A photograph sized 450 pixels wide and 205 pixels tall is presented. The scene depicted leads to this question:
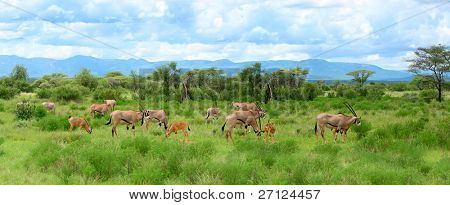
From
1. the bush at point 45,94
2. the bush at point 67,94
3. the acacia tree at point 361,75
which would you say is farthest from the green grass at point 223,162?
the acacia tree at point 361,75

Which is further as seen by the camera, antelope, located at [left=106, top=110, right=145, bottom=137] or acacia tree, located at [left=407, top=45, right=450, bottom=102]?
acacia tree, located at [left=407, top=45, right=450, bottom=102]

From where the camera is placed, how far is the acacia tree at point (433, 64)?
197 ft

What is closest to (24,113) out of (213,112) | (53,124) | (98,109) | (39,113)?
(39,113)

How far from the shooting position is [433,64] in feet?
199

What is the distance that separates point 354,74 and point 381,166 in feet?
309

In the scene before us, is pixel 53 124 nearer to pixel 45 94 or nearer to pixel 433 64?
pixel 45 94

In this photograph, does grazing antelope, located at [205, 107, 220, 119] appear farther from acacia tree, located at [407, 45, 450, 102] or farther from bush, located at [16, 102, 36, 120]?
acacia tree, located at [407, 45, 450, 102]

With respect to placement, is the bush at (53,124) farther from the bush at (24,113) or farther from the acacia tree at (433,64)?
the acacia tree at (433,64)

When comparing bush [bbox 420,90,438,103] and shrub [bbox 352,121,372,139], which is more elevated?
shrub [bbox 352,121,372,139]

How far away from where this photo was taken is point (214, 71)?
3236 inches

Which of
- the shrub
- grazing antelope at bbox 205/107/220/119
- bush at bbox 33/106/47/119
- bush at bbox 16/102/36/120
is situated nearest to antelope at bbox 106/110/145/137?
grazing antelope at bbox 205/107/220/119

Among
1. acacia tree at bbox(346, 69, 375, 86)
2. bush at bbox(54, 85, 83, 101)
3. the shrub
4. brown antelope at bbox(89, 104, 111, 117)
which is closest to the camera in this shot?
the shrub

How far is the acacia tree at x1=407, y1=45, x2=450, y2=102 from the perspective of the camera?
6005 cm
